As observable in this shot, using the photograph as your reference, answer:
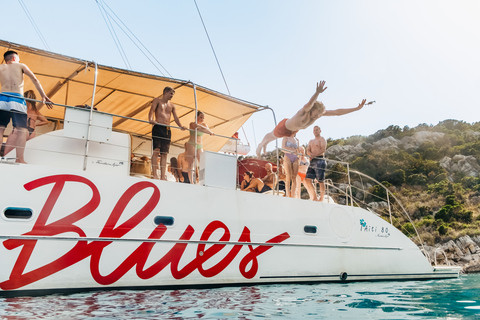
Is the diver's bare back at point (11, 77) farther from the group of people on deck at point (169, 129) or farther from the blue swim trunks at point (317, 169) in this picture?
the blue swim trunks at point (317, 169)

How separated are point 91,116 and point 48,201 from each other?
125 centimetres

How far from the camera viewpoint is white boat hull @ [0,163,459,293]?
14.7 feet

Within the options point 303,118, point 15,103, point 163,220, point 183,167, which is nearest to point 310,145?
point 303,118

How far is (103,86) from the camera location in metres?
7.19

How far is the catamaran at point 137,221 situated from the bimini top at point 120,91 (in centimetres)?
4

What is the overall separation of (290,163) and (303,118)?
0.90m

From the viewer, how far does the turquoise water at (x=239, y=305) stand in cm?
338

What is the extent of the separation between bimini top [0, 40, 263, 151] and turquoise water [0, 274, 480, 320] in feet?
8.22

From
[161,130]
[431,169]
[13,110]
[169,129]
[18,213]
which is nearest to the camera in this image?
[18,213]

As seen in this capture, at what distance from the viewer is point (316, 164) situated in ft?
24.1

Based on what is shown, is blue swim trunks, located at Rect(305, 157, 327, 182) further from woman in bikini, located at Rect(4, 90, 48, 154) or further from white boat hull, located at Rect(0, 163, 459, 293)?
woman in bikini, located at Rect(4, 90, 48, 154)

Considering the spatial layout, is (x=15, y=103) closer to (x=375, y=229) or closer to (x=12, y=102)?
(x=12, y=102)

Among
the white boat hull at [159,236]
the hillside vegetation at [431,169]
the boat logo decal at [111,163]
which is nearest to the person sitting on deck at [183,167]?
the white boat hull at [159,236]

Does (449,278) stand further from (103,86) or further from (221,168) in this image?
(103,86)
